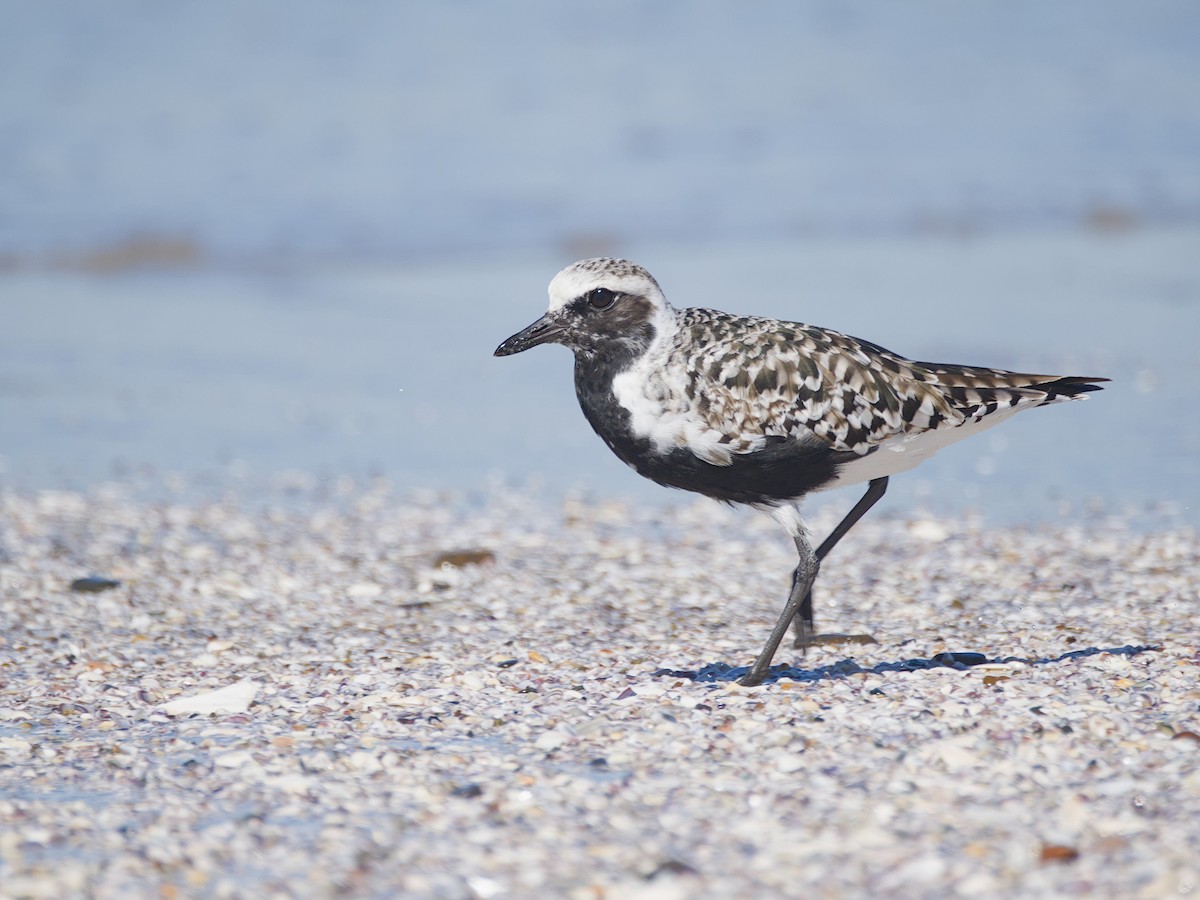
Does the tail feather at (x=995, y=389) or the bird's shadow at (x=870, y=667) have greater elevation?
the tail feather at (x=995, y=389)

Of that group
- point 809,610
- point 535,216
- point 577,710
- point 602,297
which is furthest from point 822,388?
point 535,216

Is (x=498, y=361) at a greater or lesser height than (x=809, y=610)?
greater

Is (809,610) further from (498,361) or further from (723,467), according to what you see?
(498,361)

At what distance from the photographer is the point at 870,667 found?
5.89 metres

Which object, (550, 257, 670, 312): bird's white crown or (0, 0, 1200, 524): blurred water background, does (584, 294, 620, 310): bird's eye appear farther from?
(0, 0, 1200, 524): blurred water background

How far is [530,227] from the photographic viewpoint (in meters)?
16.9

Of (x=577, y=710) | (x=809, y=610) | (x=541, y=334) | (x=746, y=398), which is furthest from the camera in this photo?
(x=809, y=610)

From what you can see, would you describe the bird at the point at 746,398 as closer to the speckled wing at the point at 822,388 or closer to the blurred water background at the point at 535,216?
the speckled wing at the point at 822,388

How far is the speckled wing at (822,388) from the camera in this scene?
5.59m

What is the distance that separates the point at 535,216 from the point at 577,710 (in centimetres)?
1249

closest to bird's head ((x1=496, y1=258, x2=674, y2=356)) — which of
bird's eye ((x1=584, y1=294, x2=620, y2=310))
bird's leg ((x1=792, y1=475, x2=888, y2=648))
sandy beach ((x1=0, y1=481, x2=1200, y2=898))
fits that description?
bird's eye ((x1=584, y1=294, x2=620, y2=310))

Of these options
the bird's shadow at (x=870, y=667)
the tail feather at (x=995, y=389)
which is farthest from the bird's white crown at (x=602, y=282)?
the bird's shadow at (x=870, y=667)

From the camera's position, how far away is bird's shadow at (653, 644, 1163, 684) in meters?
5.79

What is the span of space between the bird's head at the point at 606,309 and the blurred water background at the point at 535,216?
3.37m
